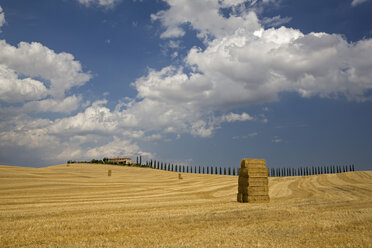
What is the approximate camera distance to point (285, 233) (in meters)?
9.01

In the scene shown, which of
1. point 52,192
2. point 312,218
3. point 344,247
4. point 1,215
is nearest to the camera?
point 344,247

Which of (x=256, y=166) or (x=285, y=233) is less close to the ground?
(x=256, y=166)

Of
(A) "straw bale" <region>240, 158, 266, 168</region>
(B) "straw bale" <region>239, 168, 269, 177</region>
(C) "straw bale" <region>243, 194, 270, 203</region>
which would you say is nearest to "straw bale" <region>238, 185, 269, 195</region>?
(C) "straw bale" <region>243, 194, 270, 203</region>

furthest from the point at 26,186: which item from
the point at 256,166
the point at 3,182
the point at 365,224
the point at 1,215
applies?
the point at 365,224

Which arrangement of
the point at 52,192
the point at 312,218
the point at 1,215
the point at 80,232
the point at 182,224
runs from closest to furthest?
the point at 80,232
the point at 182,224
the point at 312,218
the point at 1,215
the point at 52,192

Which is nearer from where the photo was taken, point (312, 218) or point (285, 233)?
point (285, 233)

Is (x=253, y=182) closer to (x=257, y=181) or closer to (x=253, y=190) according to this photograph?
(x=257, y=181)

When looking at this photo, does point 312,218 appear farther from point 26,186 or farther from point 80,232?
point 26,186

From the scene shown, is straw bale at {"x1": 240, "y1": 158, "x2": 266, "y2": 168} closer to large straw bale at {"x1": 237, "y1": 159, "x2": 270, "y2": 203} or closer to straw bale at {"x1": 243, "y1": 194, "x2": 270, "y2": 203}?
large straw bale at {"x1": 237, "y1": 159, "x2": 270, "y2": 203}

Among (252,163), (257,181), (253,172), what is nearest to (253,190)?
(257,181)

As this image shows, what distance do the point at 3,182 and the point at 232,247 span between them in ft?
104

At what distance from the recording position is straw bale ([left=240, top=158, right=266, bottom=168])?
64.7 ft

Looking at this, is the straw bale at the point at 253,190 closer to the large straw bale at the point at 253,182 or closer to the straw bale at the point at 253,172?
the large straw bale at the point at 253,182

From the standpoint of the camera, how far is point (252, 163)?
64.8 feet
